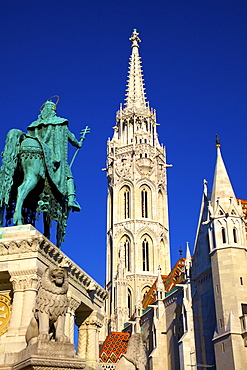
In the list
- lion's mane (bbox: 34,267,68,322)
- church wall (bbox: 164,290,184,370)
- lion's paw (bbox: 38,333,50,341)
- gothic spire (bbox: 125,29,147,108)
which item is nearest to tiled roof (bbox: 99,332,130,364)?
church wall (bbox: 164,290,184,370)

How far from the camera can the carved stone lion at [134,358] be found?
12648 mm

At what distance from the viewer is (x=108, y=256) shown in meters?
55.7

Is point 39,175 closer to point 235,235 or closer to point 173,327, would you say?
point 235,235

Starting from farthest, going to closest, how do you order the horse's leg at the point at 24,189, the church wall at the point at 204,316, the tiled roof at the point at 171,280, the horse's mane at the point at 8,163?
the tiled roof at the point at 171,280, the church wall at the point at 204,316, the horse's mane at the point at 8,163, the horse's leg at the point at 24,189

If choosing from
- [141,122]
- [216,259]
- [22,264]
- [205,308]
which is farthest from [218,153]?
[141,122]

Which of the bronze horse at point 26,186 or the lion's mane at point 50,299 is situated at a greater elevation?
the bronze horse at point 26,186

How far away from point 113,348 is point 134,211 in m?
19.3

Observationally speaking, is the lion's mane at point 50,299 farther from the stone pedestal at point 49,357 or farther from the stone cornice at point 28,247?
the stone cornice at point 28,247

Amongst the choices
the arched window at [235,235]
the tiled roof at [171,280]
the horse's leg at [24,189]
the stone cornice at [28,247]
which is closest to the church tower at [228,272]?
the arched window at [235,235]

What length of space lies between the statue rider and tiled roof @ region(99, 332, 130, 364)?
23219 mm

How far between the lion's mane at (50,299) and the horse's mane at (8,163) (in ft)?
19.7

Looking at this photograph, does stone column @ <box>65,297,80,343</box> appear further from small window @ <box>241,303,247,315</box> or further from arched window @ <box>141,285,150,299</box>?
arched window @ <box>141,285,150,299</box>

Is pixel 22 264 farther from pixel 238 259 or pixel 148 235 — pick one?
pixel 148 235

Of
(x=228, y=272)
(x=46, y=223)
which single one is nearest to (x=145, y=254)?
(x=228, y=272)
